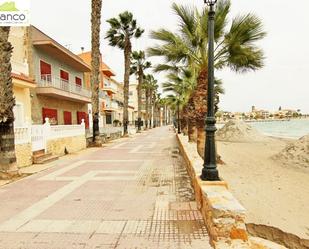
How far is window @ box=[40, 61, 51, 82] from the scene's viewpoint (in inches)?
756

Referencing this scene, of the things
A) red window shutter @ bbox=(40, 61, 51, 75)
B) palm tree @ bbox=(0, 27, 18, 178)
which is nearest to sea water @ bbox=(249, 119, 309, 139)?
red window shutter @ bbox=(40, 61, 51, 75)

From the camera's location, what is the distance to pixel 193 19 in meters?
10.2

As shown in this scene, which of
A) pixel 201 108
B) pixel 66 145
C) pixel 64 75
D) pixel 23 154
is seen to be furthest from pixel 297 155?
pixel 64 75

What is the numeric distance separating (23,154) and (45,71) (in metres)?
10.8

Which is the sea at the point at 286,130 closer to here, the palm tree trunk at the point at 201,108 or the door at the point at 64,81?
the palm tree trunk at the point at 201,108

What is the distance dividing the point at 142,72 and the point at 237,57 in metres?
35.9

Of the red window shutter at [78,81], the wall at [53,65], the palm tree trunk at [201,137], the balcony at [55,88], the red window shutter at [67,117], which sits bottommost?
the palm tree trunk at [201,137]

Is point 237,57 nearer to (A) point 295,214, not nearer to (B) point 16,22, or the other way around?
(A) point 295,214

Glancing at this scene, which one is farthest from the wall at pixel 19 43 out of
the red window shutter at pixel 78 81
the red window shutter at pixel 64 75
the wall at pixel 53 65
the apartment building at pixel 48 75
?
the red window shutter at pixel 78 81

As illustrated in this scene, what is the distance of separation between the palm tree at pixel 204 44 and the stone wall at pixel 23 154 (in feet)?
19.4

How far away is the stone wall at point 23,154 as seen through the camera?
10164mm

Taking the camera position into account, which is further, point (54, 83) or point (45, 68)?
point (54, 83)

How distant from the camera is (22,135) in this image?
10562mm

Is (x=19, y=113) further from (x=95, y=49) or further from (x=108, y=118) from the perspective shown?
(x=108, y=118)
